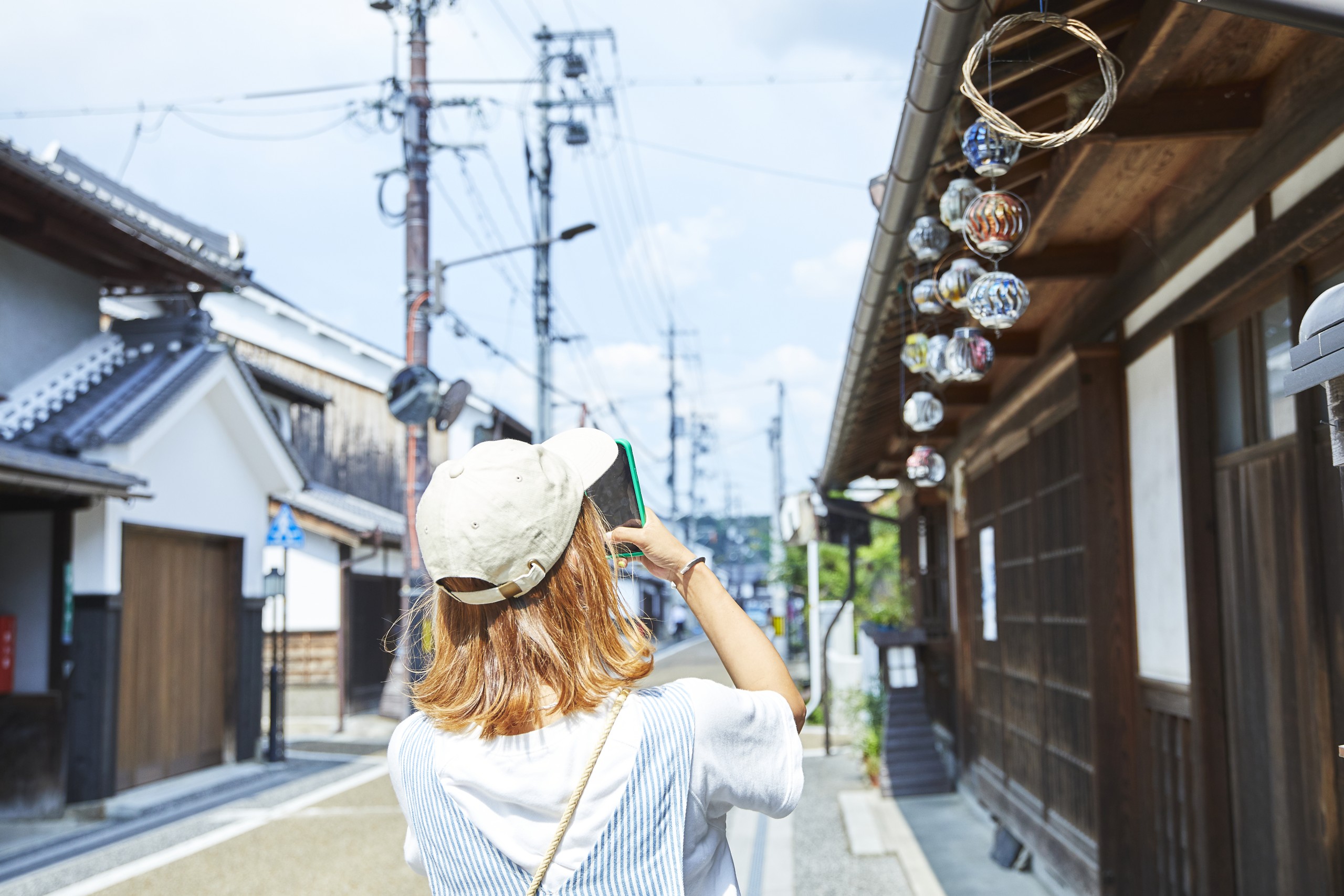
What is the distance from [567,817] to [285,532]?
37.7 feet

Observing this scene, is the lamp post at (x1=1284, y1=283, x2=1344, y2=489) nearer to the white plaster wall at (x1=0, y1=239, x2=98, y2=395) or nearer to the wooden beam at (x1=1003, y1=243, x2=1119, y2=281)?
the wooden beam at (x1=1003, y1=243, x2=1119, y2=281)

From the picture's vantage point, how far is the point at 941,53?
8.88 feet

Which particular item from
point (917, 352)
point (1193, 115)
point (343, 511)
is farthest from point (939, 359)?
point (343, 511)

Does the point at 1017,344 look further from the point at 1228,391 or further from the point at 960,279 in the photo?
the point at 960,279

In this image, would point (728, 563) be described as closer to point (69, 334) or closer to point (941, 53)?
point (69, 334)

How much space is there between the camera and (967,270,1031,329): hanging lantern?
10.9 ft

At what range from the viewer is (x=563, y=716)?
5.39 feet

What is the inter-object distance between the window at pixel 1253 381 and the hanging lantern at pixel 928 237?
3.71 feet

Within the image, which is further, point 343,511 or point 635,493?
point 343,511

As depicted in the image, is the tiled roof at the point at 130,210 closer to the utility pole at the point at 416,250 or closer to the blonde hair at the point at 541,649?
the utility pole at the point at 416,250

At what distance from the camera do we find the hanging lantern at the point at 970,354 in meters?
4.01

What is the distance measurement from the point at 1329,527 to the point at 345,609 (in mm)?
16914

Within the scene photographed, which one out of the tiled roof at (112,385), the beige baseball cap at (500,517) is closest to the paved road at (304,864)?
the tiled roof at (112,385)

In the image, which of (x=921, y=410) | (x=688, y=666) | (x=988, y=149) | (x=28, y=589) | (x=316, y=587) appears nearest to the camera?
(x=988, y=149)
